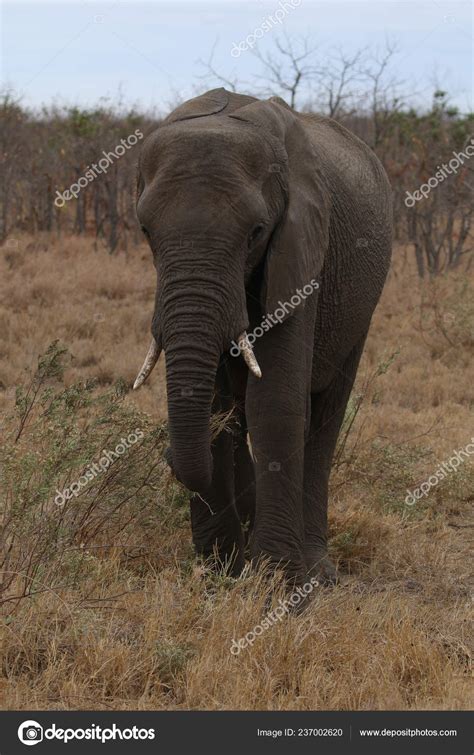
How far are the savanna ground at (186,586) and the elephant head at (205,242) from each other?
64cm

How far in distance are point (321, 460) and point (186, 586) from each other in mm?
1535

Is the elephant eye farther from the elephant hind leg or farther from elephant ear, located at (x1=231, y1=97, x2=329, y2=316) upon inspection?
the elephant hind leg

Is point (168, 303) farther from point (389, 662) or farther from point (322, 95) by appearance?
point (322, 95)

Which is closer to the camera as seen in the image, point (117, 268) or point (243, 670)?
point (243, 670)

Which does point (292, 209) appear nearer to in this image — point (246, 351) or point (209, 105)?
point (209, 105)

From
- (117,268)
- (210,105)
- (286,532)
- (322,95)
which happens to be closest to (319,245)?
(210,105)

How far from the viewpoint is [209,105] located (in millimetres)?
4930

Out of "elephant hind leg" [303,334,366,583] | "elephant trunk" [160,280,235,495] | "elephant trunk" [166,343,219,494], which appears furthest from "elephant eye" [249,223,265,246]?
"elephant hind leg" [303,334,366,583]

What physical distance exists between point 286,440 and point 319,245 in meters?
0.90

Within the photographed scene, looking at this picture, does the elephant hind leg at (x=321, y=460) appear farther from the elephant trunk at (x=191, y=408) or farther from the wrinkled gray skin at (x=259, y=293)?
the elephant trunk at (x=191, y=408)

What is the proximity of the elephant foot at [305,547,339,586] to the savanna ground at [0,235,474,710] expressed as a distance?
0.12m

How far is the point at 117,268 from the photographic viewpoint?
46.5 ft

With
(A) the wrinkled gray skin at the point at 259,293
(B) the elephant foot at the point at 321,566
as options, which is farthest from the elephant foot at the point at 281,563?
(B) the elephant foot at the point at 321,566

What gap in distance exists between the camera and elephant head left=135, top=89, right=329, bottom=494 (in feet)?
14.3
